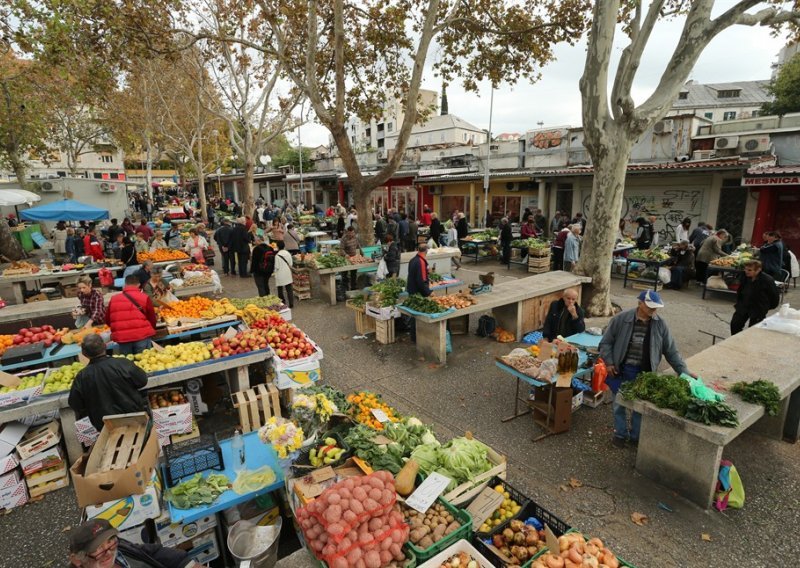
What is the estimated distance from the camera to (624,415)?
525cm

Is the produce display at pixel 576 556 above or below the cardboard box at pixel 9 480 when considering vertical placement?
above

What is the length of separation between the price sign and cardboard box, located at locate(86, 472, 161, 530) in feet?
6.83

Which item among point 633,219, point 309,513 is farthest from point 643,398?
point 633,219

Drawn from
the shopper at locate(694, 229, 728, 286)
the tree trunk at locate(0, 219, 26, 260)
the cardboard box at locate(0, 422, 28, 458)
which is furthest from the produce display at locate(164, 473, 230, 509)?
the tree trunk at locate(0, 219, 26, 260)

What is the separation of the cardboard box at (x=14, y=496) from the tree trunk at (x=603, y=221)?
10068 millimetres

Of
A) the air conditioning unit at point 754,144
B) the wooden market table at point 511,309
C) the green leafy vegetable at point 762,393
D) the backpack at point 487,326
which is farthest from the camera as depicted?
the air conditioning unit at point 754,144

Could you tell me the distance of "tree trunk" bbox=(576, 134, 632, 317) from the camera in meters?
8.83

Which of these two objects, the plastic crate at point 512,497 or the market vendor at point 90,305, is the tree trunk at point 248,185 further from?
the plastic crate at point 512,497

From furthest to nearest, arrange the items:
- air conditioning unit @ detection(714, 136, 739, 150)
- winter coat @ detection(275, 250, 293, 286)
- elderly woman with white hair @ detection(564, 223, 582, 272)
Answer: air conditioning unit @ detection(714, 136, 739, 150), elderly woman with white hair @ detection(564, 223, 582, 272), winter coat @ detection(275, 250, 293, 286)

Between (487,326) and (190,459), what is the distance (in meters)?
6.39

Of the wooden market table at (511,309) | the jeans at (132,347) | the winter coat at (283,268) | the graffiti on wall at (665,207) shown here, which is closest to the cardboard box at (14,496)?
the jeans at (132,347)

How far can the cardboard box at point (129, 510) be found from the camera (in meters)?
3.36

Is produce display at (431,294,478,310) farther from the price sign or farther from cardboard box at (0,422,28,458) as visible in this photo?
cardboard box at (0,422,28,458)

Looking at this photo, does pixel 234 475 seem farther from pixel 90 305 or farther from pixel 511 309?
pixel 511 309
